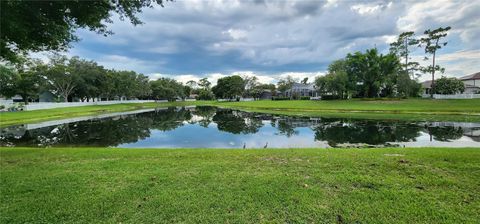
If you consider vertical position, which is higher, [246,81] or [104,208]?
[246,81]

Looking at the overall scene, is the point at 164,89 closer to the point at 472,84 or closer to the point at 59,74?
Answer: the point at 59,74

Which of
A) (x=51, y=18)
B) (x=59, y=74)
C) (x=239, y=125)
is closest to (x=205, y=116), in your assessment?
(x=239, y=125)

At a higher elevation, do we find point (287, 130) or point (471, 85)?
point (471, 85)

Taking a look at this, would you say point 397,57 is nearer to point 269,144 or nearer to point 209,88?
point 269,144

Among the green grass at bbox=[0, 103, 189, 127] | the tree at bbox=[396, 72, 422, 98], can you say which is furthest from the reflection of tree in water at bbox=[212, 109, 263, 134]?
the tree at bbox=[396, 72, 422, 98]

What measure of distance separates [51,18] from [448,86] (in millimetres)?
76646

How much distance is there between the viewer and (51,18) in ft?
22.7

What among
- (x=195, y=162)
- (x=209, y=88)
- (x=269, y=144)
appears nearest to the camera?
(x=195, y=162)

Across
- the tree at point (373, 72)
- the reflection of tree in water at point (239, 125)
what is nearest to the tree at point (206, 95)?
the tree at point (373, 72)

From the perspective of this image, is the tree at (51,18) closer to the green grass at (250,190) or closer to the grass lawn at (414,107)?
the green grass at (250,190)

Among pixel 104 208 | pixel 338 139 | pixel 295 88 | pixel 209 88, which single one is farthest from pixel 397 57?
pixel 209 88

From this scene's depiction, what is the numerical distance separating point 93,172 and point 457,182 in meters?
8.01

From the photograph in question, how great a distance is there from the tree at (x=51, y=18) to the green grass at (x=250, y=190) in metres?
3.59

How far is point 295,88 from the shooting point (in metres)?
92.6
